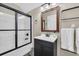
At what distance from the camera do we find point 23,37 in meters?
0.97

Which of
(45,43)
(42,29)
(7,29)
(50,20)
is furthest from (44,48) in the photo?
(7,29)

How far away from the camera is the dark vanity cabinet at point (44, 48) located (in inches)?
39.6

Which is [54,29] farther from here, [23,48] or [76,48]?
[23,48]

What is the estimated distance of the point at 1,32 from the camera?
809mm

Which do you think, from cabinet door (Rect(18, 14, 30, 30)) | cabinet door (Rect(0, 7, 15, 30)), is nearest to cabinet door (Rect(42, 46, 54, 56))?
cabinet door (Rect(18, 14, 30, 30))

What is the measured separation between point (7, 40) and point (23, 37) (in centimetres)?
19

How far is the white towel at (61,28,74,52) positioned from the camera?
965mm

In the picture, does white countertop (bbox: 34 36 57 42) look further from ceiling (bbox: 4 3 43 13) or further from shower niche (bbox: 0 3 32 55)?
ceiling (bbox: 4 3 43 13)

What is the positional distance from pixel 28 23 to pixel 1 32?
1.07 feet

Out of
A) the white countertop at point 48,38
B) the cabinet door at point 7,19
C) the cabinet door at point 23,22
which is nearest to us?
the cabinet door at point 7,19

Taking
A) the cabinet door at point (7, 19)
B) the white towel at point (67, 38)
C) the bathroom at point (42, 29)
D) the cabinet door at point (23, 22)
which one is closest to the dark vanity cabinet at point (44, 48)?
the bathroom at point (42, 29)

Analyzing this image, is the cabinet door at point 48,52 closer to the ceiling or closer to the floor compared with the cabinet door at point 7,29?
closer to the floor

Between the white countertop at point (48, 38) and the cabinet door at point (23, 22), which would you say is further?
the white countertop at point (48, 38)

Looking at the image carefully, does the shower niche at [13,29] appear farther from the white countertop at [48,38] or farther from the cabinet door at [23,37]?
the white countertop at [48,38]
